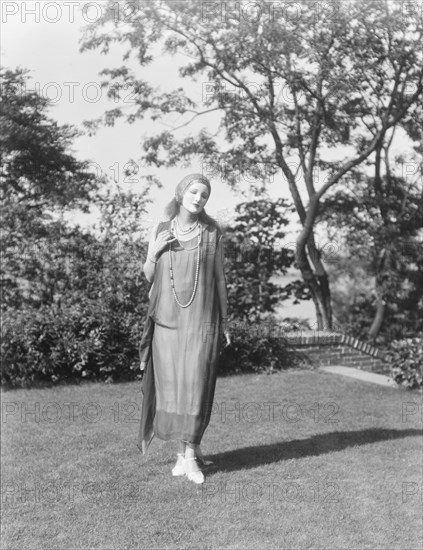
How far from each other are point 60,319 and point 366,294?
6.23 meters

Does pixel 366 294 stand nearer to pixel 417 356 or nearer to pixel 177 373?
pixel 417 356

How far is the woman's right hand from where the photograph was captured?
15.9 ft

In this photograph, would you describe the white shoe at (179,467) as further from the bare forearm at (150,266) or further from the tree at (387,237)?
the tree at (387,237)

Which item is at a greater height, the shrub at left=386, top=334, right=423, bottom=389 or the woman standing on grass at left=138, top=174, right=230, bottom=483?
the woman standing on grass at left=138, top=174, right=230, bottom=483

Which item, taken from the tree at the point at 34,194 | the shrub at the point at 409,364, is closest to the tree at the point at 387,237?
the shrub at the point at 409,364

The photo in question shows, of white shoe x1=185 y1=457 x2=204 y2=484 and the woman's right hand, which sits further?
white shoe x1=185 y1=457 x2=204 y2=484

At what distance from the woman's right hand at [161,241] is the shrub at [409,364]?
16.6 feet

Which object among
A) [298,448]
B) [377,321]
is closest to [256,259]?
[377,321]

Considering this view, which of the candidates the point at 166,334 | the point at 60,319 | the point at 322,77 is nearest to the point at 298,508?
the point at 166,334

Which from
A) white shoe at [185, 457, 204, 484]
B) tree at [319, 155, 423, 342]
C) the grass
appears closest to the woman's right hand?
white shoe at [185, 457, 204, 484]

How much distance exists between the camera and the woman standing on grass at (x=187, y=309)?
4.86 meters

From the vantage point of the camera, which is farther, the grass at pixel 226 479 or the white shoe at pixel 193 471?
the white shoe at pixel 193 471

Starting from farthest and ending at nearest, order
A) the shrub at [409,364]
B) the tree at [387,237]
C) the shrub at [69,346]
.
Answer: the tree at [387,237] → the shrub at [409,364] → the shrub at [69,346]

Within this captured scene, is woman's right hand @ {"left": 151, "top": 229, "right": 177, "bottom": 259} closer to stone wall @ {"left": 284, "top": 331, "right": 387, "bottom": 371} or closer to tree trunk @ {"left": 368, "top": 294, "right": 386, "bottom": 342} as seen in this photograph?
stone wall @ {"left": 284, "top": 331, "right": 387, "bottom": 371}
